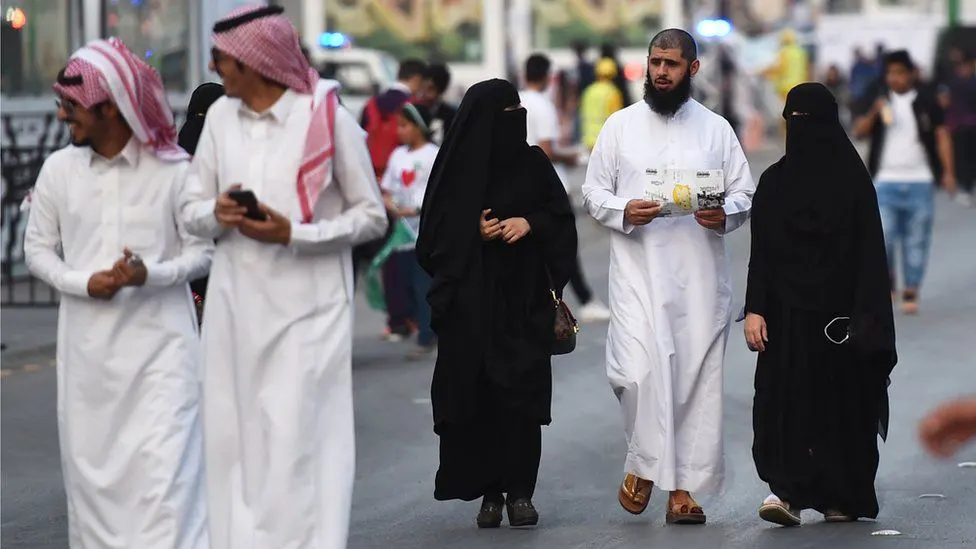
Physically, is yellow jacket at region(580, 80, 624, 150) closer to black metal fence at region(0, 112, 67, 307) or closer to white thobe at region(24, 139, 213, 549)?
black metal fence at region(0, 112, 67, 307)

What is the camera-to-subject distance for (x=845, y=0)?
1960 inches

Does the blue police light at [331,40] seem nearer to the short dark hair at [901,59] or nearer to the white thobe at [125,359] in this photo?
the short dark hair at [901,59]

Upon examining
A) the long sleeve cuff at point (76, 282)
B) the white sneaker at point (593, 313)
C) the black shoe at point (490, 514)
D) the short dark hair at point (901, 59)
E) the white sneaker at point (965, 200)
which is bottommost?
the white sneaker at point (965, 200)

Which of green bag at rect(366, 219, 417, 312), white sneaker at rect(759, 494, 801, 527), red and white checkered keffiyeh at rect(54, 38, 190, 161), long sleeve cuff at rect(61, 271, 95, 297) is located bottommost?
white sneaker at rect(759, 494, 801, 527)

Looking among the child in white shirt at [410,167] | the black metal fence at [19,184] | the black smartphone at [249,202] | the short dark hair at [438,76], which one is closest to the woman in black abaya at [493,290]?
the black smartphone at [249,202]

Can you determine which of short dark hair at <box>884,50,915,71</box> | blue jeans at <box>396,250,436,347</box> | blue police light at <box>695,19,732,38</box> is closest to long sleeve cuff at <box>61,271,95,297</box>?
blue jeans at <box>396,250,436,347</box>

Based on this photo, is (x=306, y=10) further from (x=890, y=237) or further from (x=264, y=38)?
(x=264, y=38)

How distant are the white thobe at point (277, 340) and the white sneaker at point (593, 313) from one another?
357 inches

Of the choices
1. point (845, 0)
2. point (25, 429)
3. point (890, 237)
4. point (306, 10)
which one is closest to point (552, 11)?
point (306, 10)

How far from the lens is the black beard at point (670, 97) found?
8.37m

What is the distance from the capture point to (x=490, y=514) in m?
8.17

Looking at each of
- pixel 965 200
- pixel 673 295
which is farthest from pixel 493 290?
pixel 965 200

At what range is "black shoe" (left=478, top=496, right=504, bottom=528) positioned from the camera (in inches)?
321

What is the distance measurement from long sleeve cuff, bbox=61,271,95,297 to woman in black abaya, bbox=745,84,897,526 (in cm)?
281
